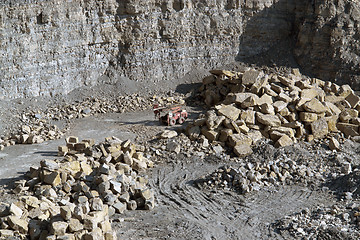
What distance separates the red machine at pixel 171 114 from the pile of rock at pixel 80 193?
8.17 ft

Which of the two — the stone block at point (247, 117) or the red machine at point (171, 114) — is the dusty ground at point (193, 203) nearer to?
the red machine at point (171, 114)

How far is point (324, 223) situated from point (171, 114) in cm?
791

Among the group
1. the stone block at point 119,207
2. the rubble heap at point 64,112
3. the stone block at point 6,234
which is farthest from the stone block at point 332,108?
the stone block at point 6,234

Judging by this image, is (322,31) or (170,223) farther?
(322,31)

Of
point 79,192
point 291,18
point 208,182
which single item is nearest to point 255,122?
point 208,182

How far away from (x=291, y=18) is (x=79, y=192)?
50.9 ft

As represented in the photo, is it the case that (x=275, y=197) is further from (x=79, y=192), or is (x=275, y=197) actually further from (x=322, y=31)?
(x=322, y=31)

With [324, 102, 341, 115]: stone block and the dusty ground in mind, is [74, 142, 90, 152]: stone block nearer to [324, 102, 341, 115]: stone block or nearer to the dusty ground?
the dusty ground

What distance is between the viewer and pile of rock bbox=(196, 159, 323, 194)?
1526 centimetres

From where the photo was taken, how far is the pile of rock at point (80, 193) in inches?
472

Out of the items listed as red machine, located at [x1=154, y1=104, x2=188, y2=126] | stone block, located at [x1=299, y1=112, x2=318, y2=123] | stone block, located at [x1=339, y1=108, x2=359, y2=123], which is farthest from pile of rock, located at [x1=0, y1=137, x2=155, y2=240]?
stone block, located at [x1=339, y1=108, x2=359, y2=123]

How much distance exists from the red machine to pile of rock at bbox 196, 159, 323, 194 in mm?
4037

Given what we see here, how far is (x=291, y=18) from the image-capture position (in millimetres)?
25422

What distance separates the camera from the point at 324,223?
42.7ft
